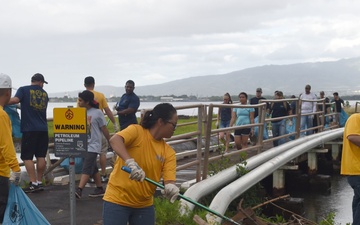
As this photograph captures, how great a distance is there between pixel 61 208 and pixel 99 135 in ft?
4.50

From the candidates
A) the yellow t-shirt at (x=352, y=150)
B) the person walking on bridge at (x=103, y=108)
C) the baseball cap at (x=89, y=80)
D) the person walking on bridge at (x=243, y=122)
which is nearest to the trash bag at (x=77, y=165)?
the person walking on bridge at (x=103, y=108)

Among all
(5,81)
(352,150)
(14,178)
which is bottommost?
(14,178)

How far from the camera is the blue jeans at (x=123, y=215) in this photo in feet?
16.5

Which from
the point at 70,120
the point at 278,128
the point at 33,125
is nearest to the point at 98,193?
the point at 33,125

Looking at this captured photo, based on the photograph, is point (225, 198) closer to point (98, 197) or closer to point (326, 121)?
point (98, 197)

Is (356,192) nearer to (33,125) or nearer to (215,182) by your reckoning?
(215,182)

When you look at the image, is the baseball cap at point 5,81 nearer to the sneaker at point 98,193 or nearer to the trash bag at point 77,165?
the sneaker at point 98,193

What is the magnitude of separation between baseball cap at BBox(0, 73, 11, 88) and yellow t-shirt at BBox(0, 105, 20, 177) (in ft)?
0.94

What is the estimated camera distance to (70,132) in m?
5.99

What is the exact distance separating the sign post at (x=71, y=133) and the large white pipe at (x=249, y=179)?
6.39ft

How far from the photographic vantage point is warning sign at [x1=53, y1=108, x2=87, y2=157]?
5938mm

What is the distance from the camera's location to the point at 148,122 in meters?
5.11

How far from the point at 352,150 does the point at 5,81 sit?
4.12 metres

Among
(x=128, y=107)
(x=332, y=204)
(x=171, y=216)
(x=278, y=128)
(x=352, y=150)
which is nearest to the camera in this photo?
(x=171, y=216)
